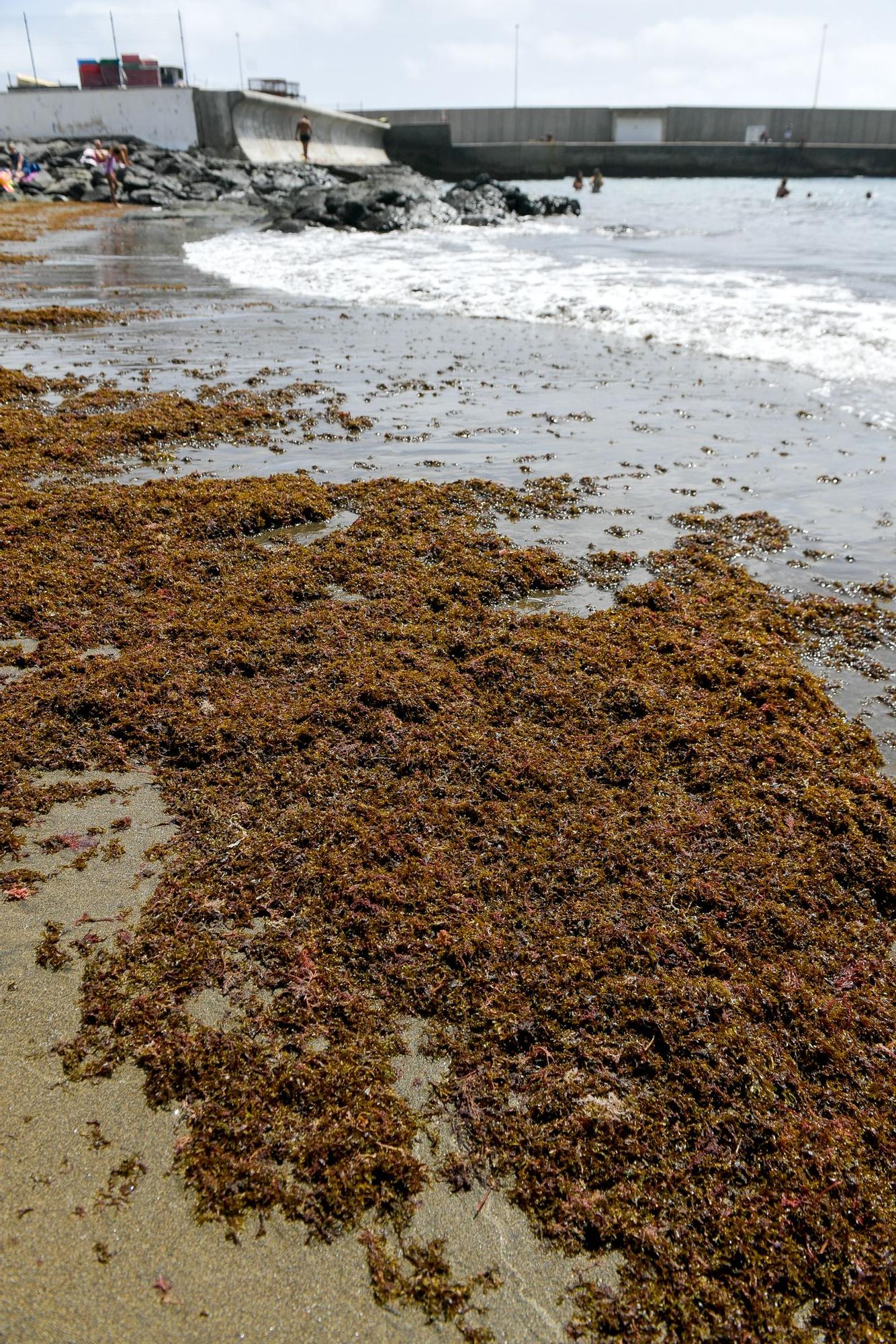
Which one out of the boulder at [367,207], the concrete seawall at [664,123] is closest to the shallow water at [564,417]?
the boulder at [367,207]

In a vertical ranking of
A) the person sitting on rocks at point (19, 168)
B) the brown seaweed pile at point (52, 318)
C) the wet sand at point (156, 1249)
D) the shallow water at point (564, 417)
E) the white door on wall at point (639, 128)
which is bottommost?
the wet sand at point (156, 1249)

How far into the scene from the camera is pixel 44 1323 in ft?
5.29

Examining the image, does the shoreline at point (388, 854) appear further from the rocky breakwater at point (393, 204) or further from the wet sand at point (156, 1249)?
the rocky breakwater at point (393, 204)

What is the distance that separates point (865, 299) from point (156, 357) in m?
11.8

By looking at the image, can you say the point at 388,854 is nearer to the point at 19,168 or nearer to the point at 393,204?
the point at 393,204

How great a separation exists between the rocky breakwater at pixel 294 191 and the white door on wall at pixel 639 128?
117 ft

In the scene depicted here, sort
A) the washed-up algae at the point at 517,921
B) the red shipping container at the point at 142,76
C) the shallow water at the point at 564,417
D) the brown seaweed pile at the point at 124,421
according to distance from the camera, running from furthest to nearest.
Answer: the red shipping container at the point at 142,76 < the brown seaweed pile at the point at 124,421 < the shallow water at the point at 564,417 < the washed-up algae at the point at 517,921

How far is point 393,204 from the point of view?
1293 inches

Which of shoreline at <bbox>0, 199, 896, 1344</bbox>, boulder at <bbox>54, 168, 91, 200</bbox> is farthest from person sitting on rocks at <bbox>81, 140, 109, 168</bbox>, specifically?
shoreline at <bbox>0, 199, 896, 1344</bbox>

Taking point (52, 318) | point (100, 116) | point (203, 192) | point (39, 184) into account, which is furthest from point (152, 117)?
point (52, 318)

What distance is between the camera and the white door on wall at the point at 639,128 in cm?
7156

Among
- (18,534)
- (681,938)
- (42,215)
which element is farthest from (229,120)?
(681,938)

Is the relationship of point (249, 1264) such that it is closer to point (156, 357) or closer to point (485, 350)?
point (156, 357)

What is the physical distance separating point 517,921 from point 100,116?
55744 mm
